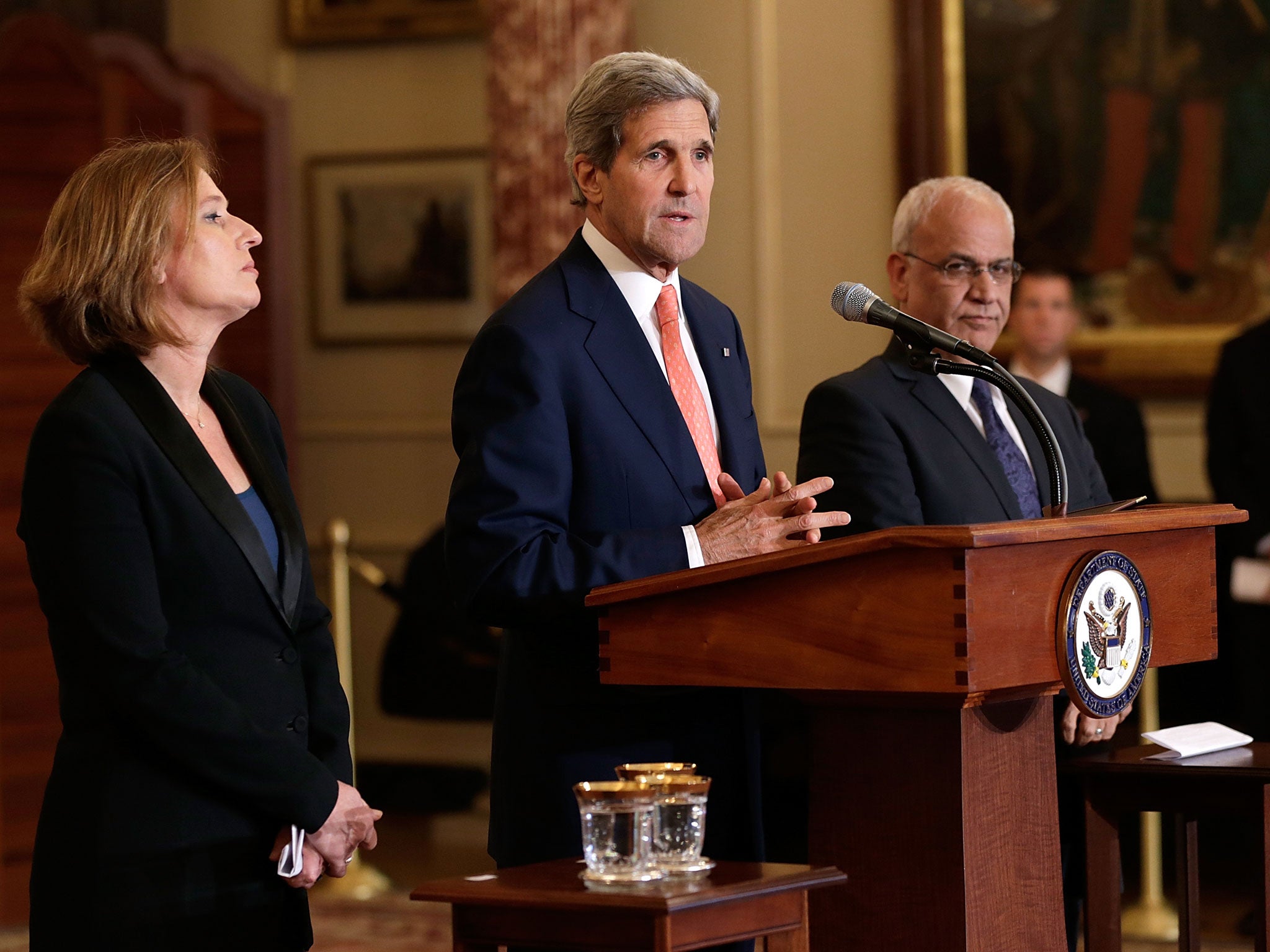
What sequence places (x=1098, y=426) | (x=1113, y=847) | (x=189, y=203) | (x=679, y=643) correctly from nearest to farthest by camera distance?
(x=679, y=643) < (x=189, y=203) < (x=1113, y=847) < (x=1098, y=426)

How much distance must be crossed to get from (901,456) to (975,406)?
1.09ft

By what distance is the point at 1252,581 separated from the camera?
527 cm

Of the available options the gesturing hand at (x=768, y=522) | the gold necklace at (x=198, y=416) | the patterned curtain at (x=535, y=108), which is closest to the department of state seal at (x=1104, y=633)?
the gesturing hand at (x=768, y=522)

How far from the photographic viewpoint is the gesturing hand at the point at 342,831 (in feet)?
7.83

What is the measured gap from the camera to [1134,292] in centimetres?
675

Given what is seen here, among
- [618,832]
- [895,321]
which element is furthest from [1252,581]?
[618,832]

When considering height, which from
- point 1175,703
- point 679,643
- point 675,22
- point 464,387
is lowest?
point 1175,703

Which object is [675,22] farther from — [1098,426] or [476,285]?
[1098,426]

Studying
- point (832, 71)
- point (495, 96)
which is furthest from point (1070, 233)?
point (495, 96)

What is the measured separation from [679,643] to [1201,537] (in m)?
0.89

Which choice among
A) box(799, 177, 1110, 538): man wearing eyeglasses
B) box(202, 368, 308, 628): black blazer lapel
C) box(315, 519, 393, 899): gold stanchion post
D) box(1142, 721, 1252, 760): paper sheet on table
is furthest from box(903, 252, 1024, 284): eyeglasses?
box(315, 519, 393, 899): gold stanchion post

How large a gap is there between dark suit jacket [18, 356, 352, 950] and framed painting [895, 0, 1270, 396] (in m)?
4.97

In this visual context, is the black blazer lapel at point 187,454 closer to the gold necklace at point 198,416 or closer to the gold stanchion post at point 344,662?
the gold necklace at point 198,416

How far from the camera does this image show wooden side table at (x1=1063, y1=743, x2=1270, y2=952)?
3.00m
